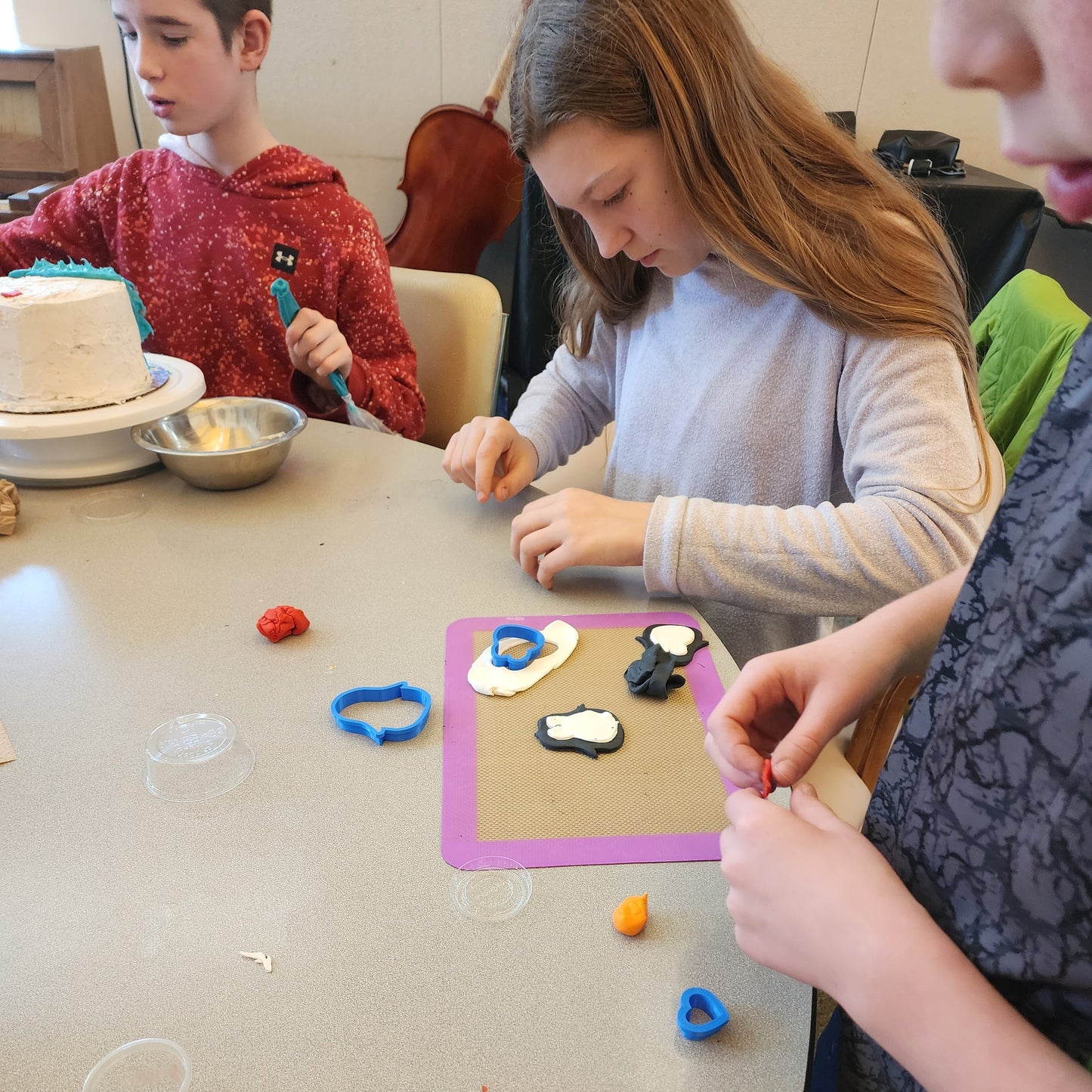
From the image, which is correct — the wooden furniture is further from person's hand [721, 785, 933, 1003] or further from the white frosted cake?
person's hand [721, 785, 933, 1003]

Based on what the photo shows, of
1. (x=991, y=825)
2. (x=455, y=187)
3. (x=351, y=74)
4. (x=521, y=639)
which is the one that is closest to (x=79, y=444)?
(x=521, y=639)

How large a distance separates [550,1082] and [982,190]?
2.33 m

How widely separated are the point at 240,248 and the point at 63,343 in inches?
20.8

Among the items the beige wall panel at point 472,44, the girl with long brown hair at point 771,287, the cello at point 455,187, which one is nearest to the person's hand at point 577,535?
the girl with long brown hair at point 771,287

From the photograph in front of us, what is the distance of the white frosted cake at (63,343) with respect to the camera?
942 millimetres

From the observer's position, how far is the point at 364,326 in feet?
4.69

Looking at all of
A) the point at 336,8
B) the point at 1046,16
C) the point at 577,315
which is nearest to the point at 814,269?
the point at 577,315

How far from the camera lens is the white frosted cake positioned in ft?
3.09

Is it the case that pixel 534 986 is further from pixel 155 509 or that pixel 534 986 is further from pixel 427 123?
pixel 427 123

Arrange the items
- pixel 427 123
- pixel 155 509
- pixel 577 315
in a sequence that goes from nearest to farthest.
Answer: pixel 155 509
pixel 577 315
pixel 427 123

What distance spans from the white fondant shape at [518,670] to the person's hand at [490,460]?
0.78 ft

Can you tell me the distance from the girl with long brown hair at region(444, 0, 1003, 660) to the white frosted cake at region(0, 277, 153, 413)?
0.45 m

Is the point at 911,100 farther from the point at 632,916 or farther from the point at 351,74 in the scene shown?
the point at 632,916

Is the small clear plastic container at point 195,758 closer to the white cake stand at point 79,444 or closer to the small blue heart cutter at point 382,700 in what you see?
the small blue heart cutter at point 382,700
